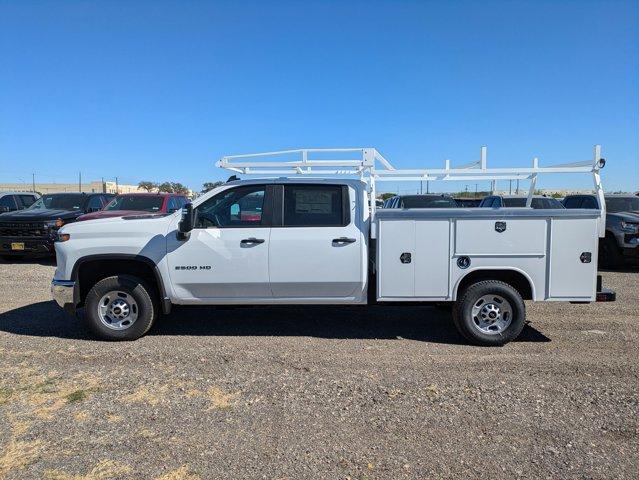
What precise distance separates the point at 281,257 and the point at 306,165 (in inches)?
47.7

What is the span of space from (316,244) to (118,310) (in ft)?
8.02

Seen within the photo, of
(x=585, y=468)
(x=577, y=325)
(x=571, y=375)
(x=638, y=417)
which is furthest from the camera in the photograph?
(x=577, y=325)

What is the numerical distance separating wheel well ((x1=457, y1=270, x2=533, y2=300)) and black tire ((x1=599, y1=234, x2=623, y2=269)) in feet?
23.9

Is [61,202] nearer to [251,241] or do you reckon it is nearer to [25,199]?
[25,199]

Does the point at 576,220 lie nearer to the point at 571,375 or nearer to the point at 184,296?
the point at 571,375

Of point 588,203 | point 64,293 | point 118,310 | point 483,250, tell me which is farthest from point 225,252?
point 588,203

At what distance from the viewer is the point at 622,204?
12891 millimetres

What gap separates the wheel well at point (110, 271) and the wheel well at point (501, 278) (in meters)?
3.60

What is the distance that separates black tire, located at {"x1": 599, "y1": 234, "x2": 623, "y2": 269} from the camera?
38.0ft

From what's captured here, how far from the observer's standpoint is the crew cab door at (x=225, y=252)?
5.75 metres

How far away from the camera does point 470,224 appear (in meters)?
5.60

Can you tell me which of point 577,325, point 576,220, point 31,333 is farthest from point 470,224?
point 31,333

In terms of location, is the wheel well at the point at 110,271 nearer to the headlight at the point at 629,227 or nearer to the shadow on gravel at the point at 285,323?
the shadow on gravel at the point at 285,323

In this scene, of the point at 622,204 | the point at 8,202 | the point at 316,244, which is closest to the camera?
the point at 316,244
